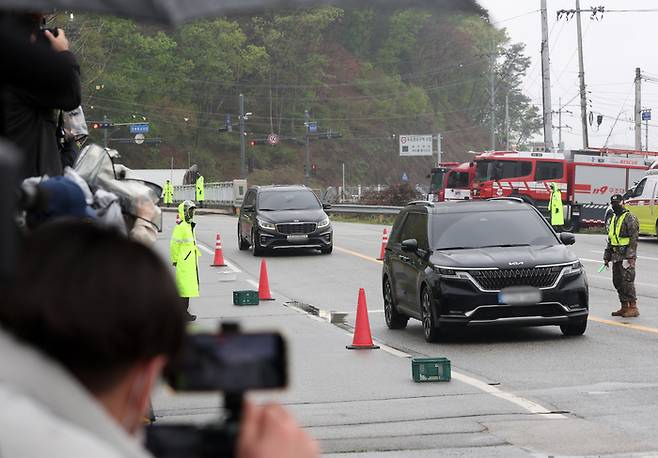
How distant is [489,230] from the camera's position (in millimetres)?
16906

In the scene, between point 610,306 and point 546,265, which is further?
point 610,306

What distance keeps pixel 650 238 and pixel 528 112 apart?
14698cm

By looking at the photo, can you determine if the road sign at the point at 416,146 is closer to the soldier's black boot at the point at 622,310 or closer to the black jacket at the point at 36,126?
the soldier's black boot at the point at 622,310

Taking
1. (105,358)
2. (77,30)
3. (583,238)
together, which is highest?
(77,30)

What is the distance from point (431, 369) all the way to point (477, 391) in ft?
2.23

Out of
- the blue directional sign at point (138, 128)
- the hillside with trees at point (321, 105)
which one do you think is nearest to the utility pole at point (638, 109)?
the hillside with trees at point (321, 105)

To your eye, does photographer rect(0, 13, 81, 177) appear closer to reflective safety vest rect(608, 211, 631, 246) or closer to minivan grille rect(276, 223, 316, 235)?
reflective safety vest rect(608, 211, 631, 246)

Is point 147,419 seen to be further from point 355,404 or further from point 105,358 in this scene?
point 105,358

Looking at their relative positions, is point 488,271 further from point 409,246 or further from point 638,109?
point 638,109

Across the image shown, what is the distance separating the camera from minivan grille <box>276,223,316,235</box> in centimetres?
3356

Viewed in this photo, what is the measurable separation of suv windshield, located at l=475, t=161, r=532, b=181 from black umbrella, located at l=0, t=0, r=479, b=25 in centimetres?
5379

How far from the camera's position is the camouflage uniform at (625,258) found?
61.7ft

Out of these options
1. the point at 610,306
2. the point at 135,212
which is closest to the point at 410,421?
the point at 135,212

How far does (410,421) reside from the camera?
1053cm
